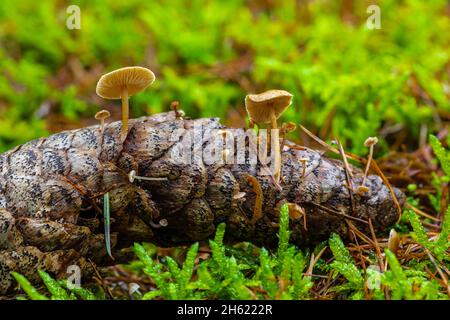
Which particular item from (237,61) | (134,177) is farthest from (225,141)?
(237,61)

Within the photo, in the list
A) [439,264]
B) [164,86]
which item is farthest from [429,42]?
[439,264]

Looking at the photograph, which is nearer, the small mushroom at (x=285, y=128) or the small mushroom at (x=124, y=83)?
the small mushroom at (x=124, y=83)

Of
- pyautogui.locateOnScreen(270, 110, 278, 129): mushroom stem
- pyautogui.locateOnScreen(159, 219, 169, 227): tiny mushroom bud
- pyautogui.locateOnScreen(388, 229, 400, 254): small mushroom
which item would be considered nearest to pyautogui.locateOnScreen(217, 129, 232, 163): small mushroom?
pyautogui.locateOnScreen(270, 110, 278, 129): mushroom stem

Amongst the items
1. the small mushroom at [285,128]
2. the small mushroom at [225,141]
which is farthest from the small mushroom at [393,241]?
the small mushroom at [225,141]

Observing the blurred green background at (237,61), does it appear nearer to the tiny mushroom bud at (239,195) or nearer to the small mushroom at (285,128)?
the small mushroom at (285,128)

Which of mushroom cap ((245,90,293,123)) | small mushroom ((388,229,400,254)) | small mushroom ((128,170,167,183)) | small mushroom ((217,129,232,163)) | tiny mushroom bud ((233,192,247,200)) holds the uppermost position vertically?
mushroom cap ((245,90,293,123))

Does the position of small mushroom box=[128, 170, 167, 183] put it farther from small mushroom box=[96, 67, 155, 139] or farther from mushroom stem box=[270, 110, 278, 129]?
mushroom stem box=[270, 110, 278, 129]
